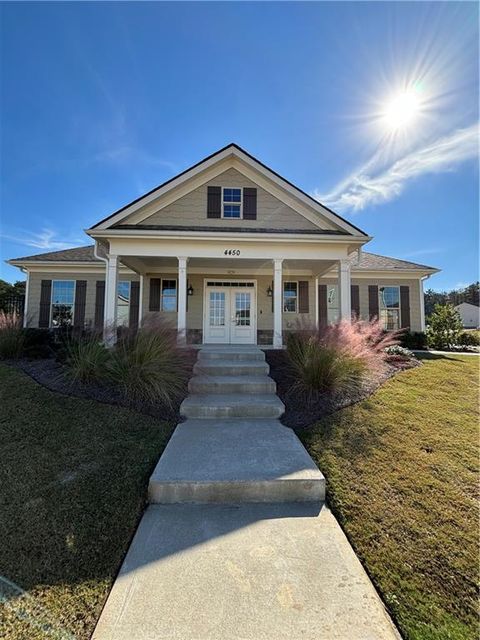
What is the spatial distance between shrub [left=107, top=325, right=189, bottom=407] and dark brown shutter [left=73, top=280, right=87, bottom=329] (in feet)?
27.7

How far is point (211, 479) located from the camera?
2.99m

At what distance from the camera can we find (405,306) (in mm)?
13797

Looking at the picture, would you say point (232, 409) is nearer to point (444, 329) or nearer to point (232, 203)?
point (232, 203)

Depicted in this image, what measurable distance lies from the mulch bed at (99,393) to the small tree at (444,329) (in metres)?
12.2

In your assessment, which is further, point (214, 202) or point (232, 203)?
point (232, 203)

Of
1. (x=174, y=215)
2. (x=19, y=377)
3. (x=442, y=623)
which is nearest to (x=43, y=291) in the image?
(x=174, y=215)

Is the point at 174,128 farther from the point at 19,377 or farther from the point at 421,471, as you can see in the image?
the point at 421,471

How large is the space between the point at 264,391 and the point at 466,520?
350 centimetres

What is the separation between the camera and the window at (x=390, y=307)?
13.8 meters

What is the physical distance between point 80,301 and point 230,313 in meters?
6.81

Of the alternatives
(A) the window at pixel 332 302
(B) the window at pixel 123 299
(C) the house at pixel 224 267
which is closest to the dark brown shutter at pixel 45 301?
(C) the house at pixel 224 267

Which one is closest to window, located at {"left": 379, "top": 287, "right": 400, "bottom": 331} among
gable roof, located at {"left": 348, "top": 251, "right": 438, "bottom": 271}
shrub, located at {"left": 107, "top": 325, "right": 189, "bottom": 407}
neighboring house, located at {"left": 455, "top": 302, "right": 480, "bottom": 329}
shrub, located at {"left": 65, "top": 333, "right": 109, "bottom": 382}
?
gable roof, located at {"left": 348, "top": 251, "right": 438, "bottom": 271}

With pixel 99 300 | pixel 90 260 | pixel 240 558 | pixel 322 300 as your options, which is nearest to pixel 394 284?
pixel 322 300

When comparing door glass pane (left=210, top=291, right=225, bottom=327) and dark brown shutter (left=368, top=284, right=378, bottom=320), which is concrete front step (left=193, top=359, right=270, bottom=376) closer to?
door glass pane (left=210, top=291, right=225, bottom=327)
